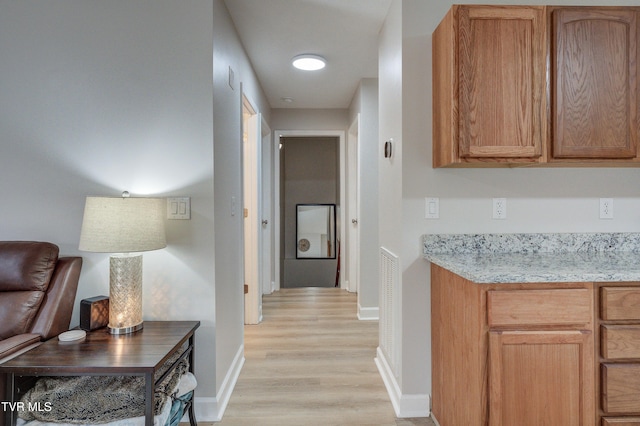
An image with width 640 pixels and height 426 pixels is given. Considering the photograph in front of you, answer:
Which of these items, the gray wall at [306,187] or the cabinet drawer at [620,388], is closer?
the cabinet drawer at [620,388]

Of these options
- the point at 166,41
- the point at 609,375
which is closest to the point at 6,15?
the point at 166,41

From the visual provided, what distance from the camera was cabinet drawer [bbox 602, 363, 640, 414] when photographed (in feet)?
4.32

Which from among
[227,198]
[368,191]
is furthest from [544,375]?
[368,191]

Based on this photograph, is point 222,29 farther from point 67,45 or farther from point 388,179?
point 388,179

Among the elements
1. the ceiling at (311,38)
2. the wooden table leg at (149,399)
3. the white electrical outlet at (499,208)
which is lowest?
the wooden table leg at (149,399)

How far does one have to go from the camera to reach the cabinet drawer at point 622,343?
1.32 metres

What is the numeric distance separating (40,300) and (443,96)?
2241 mm

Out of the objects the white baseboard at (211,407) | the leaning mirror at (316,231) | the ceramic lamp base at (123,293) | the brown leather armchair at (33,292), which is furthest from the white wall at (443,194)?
the leaning mirror at (316,231)

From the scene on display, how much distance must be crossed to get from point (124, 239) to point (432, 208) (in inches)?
61.0

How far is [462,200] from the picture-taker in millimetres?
1900

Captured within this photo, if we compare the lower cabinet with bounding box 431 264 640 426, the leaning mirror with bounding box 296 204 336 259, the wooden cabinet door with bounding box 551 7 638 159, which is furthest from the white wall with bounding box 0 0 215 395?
the leaning mirror with bounding box 296 204 336 259

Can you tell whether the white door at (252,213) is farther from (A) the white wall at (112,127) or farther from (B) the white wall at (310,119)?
(A) the white wall at (112,127)

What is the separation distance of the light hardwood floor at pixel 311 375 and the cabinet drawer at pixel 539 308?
36.3 inches

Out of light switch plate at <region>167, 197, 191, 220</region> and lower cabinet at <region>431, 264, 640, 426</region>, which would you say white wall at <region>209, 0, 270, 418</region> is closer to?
light switch plate at <region>167, 197, 191, 220</region>
